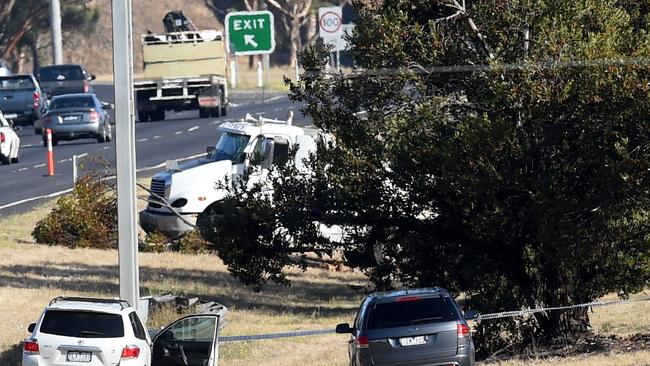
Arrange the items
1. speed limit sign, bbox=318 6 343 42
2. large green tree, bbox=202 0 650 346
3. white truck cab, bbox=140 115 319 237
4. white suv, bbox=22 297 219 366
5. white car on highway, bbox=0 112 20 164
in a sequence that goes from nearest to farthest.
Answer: white suv, bbox=22 297 219 366 < large green tree, bbox=202 0 650 346 < white truck cab, bbox=140 115 319 237 < speed limit sign, bbox=318 6 343 42 < white car on highway, bbox=0 112 20 164

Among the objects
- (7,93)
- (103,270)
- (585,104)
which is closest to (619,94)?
(585,104)

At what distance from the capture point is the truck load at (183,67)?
179ft

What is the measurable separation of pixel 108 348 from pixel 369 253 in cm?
698

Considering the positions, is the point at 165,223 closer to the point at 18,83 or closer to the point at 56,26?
the point at 18,83

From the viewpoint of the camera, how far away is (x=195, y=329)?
15.0 m

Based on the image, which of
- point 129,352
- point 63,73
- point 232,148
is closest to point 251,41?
point 232,148

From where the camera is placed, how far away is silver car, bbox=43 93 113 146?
159 feet

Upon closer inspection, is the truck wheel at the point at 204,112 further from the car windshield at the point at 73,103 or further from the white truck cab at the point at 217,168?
the white truck cab at the point at 217,168

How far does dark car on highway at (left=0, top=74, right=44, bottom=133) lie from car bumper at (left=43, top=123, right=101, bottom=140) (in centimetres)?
738

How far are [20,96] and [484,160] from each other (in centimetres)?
4139

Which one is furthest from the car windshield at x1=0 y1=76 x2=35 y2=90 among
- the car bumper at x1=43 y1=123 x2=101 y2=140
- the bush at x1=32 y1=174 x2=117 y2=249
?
the bush at x1=32 y1=174 x2=117 y2=249

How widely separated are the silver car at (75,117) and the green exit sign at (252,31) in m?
12.7

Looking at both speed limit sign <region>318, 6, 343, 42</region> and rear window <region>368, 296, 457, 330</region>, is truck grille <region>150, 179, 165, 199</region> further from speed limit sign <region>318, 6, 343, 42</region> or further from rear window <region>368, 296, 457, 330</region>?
rear window <region>368, 296, 457, 330</region>

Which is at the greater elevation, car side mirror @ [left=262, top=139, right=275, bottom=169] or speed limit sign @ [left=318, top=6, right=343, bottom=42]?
speed limit sign @ [left=318, top=6, right=343, bottom=42]
